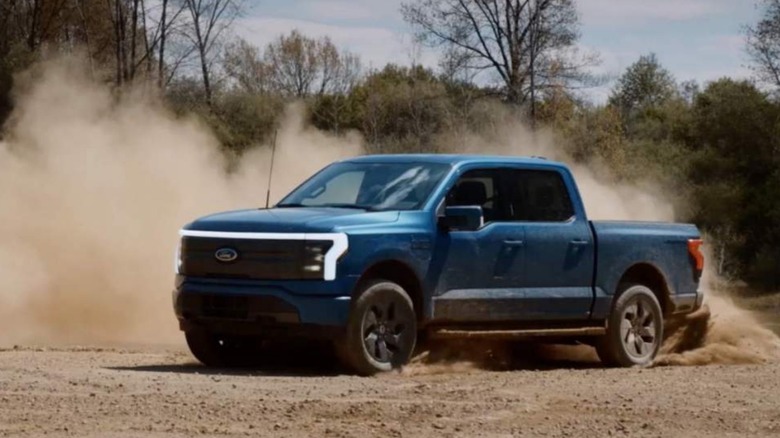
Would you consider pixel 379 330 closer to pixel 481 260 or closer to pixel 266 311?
pixel 266 311

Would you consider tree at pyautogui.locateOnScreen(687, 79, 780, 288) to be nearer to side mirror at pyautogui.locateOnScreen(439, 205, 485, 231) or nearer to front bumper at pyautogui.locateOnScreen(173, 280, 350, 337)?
side mirror at pyautogui.locateOnScreen(439, 205, 485, 231)

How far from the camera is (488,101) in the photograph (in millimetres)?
44562

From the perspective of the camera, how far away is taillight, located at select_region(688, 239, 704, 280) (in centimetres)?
1597

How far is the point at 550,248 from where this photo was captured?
14.6 m

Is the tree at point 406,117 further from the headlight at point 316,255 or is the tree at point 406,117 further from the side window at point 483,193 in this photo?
the headlight at point 316,255

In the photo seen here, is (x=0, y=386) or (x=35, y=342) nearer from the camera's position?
(x=0, y=386)

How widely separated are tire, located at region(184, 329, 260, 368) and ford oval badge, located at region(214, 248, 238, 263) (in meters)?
0.64

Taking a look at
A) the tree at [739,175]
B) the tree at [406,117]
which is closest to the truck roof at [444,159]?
the tree at [406,117]

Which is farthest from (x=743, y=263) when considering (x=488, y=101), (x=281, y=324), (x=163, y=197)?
(x=281, y=324)

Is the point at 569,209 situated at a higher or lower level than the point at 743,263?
higher

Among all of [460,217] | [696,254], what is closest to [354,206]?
[460,217]

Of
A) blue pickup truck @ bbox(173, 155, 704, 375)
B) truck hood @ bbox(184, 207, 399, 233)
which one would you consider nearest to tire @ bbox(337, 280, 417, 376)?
blue pickup truck @ bbox(173, 155, 704, 375)

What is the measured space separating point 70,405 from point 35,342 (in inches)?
298

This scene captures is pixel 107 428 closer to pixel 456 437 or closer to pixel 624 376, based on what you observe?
pixel 456 437
